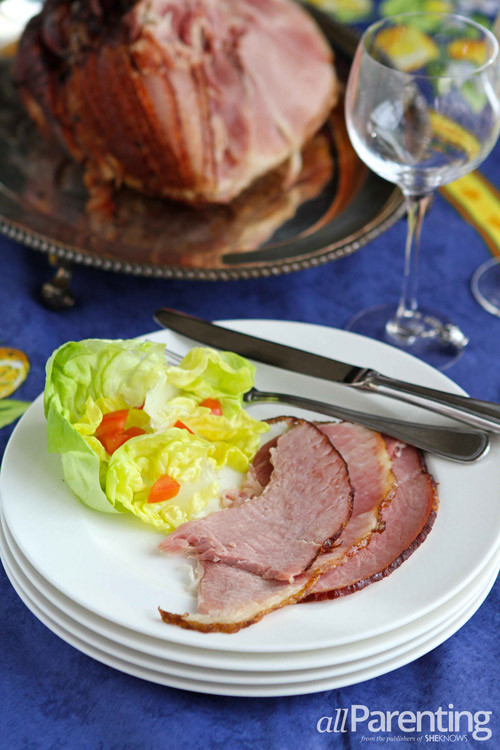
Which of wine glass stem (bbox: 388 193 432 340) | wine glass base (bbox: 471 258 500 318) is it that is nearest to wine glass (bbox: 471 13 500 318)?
wine glass base (bbox: 471 258 500 318)

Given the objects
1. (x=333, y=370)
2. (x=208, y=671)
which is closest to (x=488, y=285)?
(x=333, y=370)

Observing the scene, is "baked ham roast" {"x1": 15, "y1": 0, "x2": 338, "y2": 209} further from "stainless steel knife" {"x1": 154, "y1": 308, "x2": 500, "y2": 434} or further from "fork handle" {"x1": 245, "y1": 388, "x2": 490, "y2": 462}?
"fork handle" {"x1": 245, "y1": 388, "x2": 490, "y2": 462}

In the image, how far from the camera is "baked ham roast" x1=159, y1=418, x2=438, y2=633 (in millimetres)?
944

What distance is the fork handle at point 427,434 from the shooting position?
3.79 feet

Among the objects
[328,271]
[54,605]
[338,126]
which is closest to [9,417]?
[54,605]

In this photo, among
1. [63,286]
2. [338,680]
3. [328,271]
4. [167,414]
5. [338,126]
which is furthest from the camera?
[338,126]

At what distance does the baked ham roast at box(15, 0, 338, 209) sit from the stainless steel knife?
399 mm

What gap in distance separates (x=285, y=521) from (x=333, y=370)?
0.32m

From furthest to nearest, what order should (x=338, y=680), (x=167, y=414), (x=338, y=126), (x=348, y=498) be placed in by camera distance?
(x=338, y=126), (x=167, y=414), (x=348, y=498), (x=338, y=680)

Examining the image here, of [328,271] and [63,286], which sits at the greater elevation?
[63,286]

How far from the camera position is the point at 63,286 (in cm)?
162

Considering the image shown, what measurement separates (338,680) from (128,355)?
53 cm

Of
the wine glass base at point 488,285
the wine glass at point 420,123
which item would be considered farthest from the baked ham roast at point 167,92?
the wine glass base at point 488,285

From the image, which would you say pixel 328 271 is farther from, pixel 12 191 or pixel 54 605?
pixel 54 605
